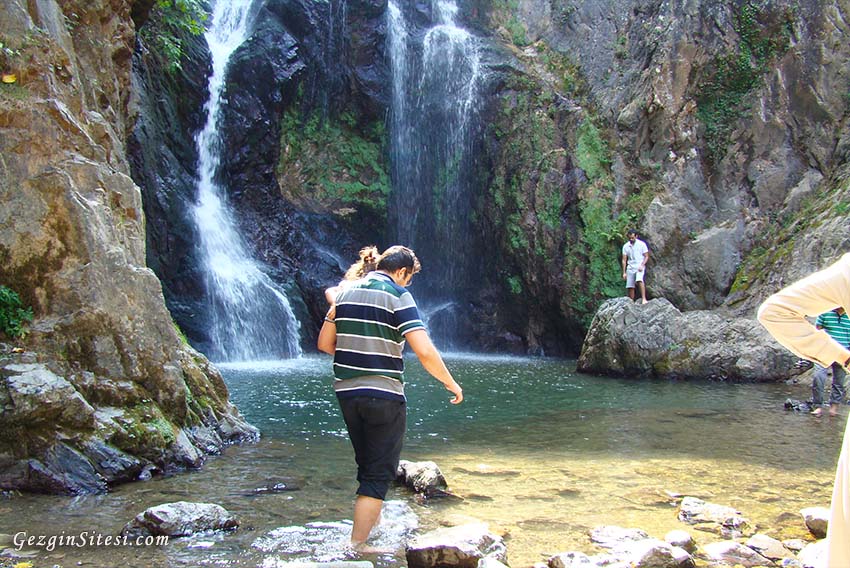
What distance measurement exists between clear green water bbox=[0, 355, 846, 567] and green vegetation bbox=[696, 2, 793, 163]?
10.8 m

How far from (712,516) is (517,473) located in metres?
1.76

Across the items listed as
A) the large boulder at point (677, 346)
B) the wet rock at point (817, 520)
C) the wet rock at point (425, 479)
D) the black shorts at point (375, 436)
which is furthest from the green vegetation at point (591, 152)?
the black shorts at point (375, 436)

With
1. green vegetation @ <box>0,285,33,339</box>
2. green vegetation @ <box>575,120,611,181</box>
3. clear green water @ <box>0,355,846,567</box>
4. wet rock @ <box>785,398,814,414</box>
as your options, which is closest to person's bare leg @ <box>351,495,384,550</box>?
clear green water @ <box>0,355,846,567</box>

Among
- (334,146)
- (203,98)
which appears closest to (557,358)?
(334,146)

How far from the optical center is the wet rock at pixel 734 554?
3789mm

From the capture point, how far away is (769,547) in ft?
13.0

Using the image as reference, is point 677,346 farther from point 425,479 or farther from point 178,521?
point 178,521

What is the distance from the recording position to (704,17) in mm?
19547

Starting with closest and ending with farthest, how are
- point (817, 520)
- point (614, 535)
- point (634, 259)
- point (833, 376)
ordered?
point (614, 535), point (817, 520), point (833, 376), point (634, 259)

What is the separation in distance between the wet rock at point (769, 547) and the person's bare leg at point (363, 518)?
7.40 ft

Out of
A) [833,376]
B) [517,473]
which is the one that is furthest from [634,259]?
[517,473]

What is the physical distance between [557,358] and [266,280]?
29.0 feet

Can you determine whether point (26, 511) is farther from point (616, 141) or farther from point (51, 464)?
point (616, 141)

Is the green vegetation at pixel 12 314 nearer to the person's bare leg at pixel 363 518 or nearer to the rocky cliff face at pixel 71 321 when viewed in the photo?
the rocky cliff face at pixel 71 321
